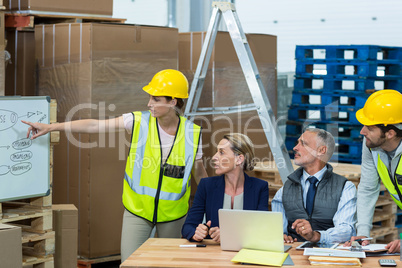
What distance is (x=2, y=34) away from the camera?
5.59m

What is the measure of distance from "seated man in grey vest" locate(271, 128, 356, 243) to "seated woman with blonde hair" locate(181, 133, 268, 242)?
8.9 inches

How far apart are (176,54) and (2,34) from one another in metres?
1.87

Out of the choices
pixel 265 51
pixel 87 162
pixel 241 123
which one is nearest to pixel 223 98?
pixel 241 123

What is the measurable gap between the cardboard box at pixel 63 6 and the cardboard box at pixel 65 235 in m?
2.15

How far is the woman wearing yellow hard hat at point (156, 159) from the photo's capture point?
15.7ft

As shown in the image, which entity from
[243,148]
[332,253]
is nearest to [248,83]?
[243,148]

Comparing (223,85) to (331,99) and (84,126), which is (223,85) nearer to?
(331,99)

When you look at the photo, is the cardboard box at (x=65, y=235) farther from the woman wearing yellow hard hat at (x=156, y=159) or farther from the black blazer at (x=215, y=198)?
the black blazer at (x=215, y=198)

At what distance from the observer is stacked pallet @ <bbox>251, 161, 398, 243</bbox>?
21.1 ft

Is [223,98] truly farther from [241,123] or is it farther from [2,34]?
[2,34]

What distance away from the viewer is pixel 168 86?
491 cm

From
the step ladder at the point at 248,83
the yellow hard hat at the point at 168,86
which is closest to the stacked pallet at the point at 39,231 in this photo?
the yellow hard hat at the point at 168,86

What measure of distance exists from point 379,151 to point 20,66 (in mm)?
4017

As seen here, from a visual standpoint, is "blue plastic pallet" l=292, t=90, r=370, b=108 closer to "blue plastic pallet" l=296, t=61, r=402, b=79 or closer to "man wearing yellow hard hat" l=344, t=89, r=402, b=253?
"blue plastic pallet" l=296, t=61, r=402, b=79
